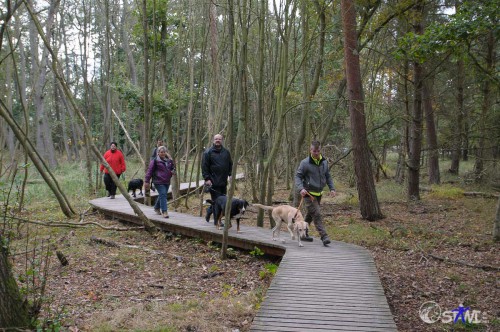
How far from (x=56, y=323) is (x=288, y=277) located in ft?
10.5

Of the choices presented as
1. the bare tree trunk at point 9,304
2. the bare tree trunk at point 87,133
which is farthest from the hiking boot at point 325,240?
the bare tree trunk at point 9,304

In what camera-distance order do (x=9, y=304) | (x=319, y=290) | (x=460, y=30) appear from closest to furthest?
(x=9, y=304) → (x=319, y=290) → (x=460, y=30)

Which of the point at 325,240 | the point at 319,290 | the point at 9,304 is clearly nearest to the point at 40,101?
the point at 325,240

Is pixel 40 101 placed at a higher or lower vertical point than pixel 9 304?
higher

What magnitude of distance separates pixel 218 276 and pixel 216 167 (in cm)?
258

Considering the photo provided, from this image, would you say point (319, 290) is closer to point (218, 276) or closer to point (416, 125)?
point (218, 276)

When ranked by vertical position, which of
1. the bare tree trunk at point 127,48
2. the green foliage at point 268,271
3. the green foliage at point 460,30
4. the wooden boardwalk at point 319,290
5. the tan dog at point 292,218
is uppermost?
the bare tree trunk at point 127,48

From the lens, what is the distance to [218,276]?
753 cm

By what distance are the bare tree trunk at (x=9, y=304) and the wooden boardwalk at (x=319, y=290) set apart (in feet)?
7.67

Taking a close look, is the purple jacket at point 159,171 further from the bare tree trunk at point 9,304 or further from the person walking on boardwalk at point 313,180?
the bare tree trunk at point 9,304

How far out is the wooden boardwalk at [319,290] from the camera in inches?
183

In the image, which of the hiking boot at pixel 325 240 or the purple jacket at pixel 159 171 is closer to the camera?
the hiking boot at pixel 325 240

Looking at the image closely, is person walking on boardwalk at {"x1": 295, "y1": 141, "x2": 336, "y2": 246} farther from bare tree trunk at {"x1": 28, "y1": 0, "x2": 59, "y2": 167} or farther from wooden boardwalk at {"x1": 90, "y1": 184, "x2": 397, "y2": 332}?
bare tree trunk at {"x1": 28, "y1": 0, "x2": 59, "y2": 167}

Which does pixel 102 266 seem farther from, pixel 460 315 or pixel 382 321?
pixel 460 315
